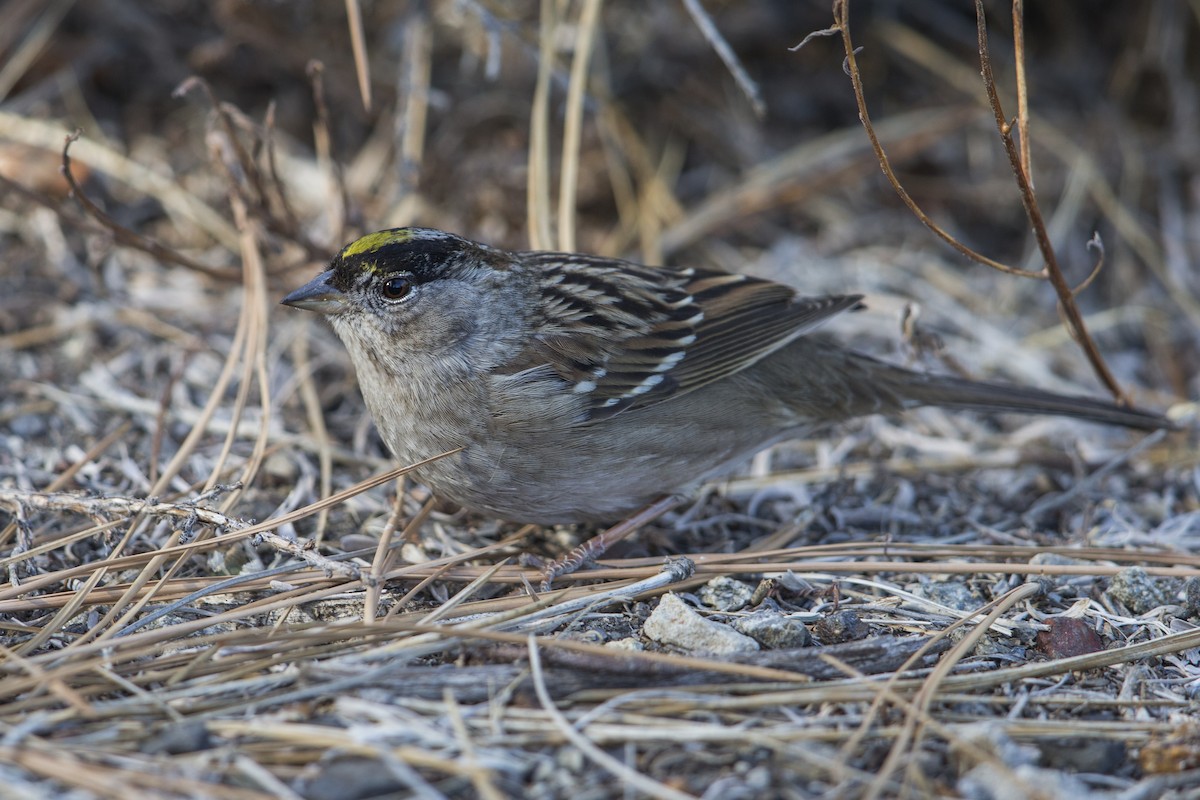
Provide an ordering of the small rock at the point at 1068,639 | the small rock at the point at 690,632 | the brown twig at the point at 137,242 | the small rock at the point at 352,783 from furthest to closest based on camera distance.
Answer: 1. the brown twig at the point at 137,242
2. the small rock at the point at 1068,639
3. the small rock at the point at 690,632
4. the small rock at the point at 352,783

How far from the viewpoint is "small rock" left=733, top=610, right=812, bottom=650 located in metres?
2.74

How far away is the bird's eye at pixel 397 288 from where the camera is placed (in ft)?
10.5

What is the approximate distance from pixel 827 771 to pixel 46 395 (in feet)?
9.97

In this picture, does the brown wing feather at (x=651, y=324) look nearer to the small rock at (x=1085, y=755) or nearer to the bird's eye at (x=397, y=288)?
the bird's eye at (x=397, y=288)

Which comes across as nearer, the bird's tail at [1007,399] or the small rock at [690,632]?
the small rock at [690,632]

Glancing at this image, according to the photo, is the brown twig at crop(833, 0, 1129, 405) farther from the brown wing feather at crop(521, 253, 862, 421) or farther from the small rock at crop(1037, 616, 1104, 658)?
the small rock at crop(1037, 616, 1104, 658)

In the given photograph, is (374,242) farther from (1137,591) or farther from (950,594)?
(1137,591)

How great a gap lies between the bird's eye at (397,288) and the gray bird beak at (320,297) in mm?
123

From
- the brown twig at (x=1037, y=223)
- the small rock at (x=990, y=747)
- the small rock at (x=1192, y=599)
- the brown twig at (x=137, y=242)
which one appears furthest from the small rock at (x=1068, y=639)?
the brown twig at (x=137, y=242)

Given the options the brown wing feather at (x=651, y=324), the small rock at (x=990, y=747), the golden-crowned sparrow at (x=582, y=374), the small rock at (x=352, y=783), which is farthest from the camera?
the brown wing feather at (x=651, y=324)

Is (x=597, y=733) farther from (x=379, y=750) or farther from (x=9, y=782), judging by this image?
(x=9, y=782)

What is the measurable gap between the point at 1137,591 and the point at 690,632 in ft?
4.36

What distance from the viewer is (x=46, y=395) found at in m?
3.84

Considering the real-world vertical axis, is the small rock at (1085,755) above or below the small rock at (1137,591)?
above
